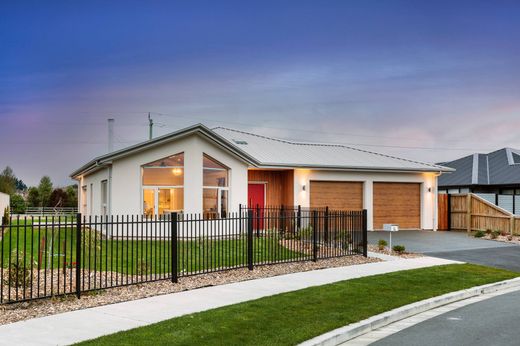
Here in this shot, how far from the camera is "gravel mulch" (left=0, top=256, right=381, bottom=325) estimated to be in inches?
349

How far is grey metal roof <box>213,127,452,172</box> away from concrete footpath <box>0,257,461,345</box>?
1094 centimetres

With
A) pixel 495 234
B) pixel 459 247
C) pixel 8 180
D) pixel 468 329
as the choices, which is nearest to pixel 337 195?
pixel 495 234

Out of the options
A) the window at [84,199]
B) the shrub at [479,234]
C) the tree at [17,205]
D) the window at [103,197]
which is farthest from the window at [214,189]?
the tree at [17,205]

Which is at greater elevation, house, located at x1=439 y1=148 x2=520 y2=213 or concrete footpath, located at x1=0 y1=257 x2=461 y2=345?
house, located at x1=439 y1=148 x2=520 y2=213

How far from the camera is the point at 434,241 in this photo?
21.9 m

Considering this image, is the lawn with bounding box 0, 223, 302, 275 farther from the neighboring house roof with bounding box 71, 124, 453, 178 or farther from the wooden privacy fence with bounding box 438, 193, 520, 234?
the wooden privacy fence with bounding box 438, 193, 520, 234

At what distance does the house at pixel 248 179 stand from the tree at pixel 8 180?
44989mm

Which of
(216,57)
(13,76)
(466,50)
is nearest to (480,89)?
(466,50)

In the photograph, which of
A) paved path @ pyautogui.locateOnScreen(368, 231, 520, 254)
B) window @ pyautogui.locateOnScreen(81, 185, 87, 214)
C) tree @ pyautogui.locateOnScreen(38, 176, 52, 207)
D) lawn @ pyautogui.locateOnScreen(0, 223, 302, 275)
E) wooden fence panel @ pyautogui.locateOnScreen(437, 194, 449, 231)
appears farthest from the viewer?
tree @ pyautogui.locateOnScreen(38, 176, 52, 207)

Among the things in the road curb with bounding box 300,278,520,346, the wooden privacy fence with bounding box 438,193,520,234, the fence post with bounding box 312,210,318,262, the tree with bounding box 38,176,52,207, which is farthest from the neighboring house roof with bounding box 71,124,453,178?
the tree with bounding box 38,176,52,207

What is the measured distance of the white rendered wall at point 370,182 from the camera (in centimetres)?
2528

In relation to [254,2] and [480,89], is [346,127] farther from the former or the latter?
[254,2]

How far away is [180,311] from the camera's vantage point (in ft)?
29.3

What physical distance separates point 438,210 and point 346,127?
946 cm
